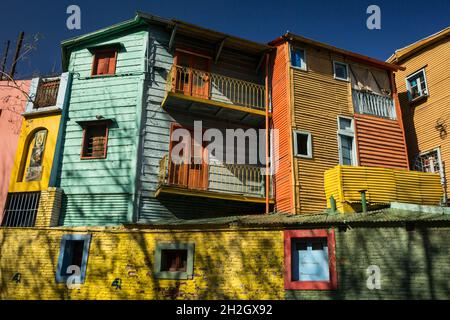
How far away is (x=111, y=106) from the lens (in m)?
15.4

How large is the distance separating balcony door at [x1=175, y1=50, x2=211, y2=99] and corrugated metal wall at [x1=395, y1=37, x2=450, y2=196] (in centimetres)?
1046

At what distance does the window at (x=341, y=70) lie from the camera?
17.4 meters

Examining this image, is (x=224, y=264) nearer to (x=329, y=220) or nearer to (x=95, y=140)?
(x=329, y=220)

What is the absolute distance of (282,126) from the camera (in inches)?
624

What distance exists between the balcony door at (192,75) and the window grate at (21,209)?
681 cm

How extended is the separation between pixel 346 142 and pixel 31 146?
12643 mm

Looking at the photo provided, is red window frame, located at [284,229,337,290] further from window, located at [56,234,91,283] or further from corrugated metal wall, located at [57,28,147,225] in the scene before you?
window, located at [56,234,91,283]

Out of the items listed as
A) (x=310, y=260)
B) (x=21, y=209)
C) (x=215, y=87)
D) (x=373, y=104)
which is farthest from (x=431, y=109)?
(x=21, y=209)

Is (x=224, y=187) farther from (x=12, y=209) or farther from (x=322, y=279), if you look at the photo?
(x=12, y=209)

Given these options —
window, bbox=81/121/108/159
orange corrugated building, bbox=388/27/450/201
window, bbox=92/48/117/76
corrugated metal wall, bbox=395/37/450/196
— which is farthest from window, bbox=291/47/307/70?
window, bbox=81/121/108/159

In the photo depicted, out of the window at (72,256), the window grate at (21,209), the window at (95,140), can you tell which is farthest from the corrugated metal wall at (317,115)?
the window grate at (21,209)

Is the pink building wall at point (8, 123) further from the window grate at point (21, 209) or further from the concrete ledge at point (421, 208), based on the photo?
the concrete ledge at point (421, 208)
